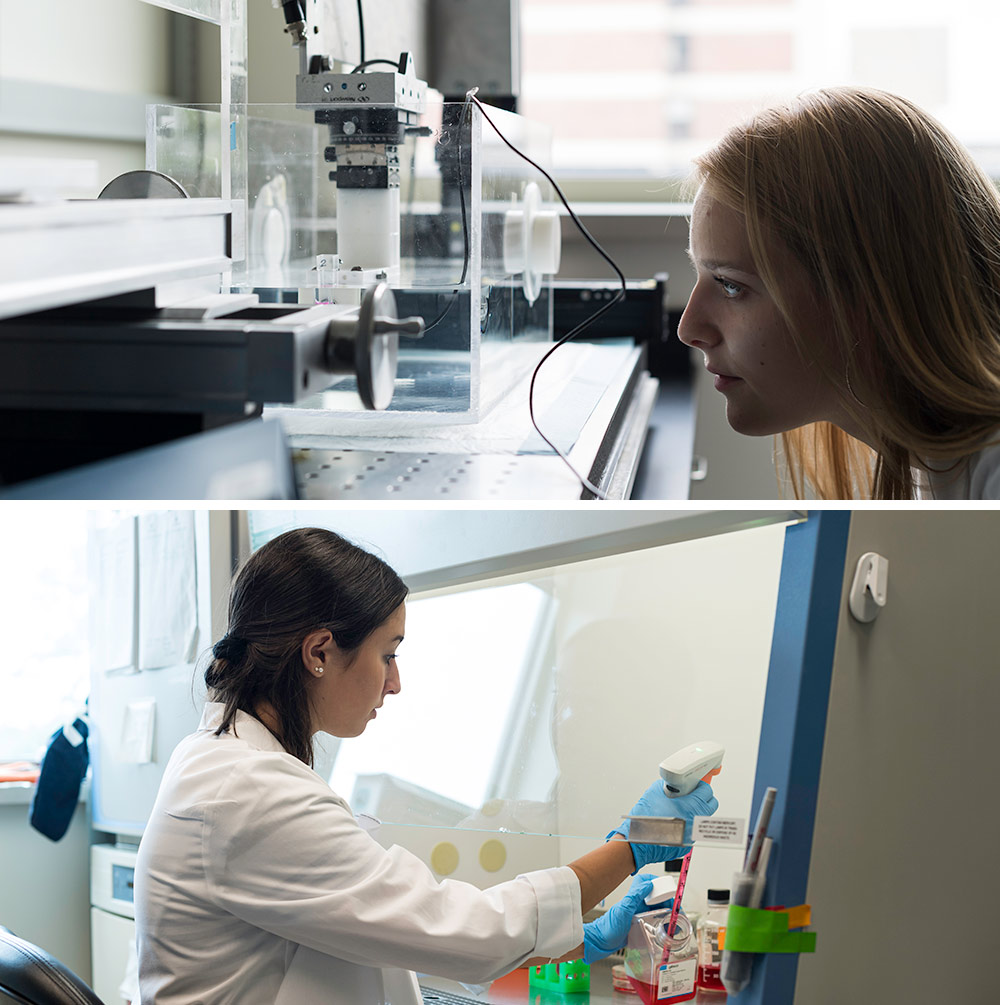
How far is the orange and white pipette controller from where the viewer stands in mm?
757

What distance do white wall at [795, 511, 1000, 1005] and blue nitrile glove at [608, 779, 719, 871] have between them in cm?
9

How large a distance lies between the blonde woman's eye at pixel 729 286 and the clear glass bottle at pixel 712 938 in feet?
1.81

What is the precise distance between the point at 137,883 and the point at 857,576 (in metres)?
0.59

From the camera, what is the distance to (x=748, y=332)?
1025mm

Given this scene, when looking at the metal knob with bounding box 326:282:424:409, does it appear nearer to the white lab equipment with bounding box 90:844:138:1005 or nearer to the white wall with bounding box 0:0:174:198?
the white lab equipment with bounding box 90:844:138:1005

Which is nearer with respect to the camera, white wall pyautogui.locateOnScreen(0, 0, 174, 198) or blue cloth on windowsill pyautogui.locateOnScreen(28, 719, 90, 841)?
blue cloth on windowsill pyautogui.locateOnScreen(28, 719, 90, 841)

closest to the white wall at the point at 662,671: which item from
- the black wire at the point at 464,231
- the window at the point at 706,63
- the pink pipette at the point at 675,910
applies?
the pink pipette at the point at 675,910

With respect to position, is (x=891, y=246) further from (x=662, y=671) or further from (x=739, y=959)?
(x=739, y=959)

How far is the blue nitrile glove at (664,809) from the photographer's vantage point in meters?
0.74

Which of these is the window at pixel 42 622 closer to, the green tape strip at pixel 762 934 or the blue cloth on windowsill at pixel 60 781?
the blue cloth on windowsill at pixel 60 781

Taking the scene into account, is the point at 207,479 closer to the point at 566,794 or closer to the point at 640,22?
the point at 566,794

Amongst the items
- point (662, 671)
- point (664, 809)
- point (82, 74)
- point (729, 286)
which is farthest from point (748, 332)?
point (82, 74)

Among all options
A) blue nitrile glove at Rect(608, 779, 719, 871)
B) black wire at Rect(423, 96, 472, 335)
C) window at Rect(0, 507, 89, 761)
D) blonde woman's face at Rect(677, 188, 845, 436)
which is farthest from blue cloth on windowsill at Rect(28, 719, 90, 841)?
blonde woman's face at Rect(677, 188, 845, 436)

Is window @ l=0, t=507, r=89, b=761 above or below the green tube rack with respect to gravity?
above
